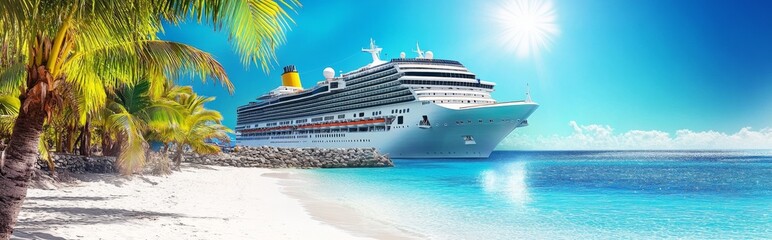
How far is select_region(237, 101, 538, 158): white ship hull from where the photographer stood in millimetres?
45656

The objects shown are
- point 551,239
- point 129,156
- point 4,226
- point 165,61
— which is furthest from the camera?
point 129,156

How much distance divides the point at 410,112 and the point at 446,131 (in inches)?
152

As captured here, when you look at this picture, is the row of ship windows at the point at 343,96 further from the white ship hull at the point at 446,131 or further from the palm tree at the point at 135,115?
the palm tree at the point at 135,115

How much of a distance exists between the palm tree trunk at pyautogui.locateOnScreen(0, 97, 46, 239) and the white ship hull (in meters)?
42.2

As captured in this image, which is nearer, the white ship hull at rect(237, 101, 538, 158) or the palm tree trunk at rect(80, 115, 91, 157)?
the palm tree trunk at rect(80, 115, 91, 157)

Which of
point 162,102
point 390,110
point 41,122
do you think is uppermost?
point 390,110

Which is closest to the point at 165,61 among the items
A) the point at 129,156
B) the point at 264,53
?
the point at 264,53

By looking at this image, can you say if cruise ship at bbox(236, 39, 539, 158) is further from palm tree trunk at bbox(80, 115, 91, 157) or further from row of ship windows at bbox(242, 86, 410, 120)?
Answer: palm tree trunk at bbox(80, 115, 91, 157)

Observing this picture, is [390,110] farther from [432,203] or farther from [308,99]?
[432,203]

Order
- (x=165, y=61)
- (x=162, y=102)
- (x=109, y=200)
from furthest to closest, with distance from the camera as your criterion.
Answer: (x=162, y=102)
(x=109, y=200)
(x=165, y=61)

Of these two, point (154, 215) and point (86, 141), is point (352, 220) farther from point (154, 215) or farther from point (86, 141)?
point (86, 141)

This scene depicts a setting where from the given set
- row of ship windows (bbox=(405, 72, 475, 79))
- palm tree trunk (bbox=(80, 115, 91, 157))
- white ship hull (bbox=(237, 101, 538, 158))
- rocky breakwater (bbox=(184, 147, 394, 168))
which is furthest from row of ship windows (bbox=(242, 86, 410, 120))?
palm tree trunk (bbox=(80, 115, 91, 157))

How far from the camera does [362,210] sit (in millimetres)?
12391

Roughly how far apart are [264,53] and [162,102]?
1215cm
